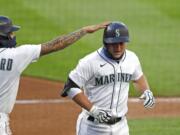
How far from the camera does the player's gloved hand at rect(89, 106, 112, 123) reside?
6520 mm

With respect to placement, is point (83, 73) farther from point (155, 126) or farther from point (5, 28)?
point (155, 126)

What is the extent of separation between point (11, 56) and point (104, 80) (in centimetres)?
98

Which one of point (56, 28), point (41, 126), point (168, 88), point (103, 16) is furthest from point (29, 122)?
point (103, 16)

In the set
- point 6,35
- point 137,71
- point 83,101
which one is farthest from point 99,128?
point 6,35

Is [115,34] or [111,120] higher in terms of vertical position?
[115,34]

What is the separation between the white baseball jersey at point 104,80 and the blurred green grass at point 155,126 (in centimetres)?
298

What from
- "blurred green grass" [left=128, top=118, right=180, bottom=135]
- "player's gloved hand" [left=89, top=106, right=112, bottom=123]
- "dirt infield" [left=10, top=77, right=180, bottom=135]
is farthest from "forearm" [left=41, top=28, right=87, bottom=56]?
"dirt infield" [left=10, top=77, right=180, bottom=135]

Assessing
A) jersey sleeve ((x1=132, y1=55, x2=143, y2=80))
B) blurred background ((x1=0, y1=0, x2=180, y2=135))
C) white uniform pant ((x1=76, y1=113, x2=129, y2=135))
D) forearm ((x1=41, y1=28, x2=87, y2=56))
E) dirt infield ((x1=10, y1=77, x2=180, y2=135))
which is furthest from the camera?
blurred background ((x1=0, y1=0, x2=180, y2=135))

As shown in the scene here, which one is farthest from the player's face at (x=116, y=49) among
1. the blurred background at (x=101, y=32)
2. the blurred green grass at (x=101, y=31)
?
the blurred green grass at (x=101, y=31)

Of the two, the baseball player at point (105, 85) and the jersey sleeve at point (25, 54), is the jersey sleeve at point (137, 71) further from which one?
the jersey sleeve at point (25, 54)

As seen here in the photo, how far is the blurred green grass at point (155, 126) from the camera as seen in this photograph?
972 cm

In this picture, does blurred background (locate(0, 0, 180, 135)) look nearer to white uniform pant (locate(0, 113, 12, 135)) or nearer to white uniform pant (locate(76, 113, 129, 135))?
white uniform pant (locate(76, 113, 129, 135))

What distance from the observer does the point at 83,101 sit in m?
6.54

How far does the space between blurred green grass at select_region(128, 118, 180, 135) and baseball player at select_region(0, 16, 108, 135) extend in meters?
3.42
